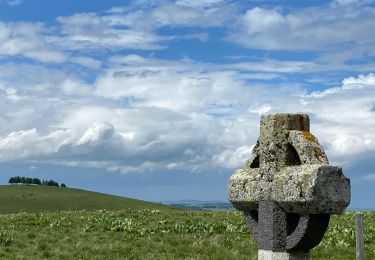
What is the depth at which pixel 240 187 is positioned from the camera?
34.0 ft

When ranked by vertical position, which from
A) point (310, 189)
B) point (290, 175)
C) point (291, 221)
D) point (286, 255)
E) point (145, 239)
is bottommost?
point (145, 239)

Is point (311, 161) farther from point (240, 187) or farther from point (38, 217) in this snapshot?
point (38, 217)

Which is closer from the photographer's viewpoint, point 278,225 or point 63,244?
point 278,225

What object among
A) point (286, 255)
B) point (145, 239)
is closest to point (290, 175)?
point (286, 255)

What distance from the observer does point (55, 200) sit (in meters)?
91.7

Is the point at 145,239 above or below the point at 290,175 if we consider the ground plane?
below

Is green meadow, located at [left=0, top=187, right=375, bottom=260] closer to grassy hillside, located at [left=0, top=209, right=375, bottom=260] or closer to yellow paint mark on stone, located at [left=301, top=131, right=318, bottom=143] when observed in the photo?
grassy hillside, located at [left=0, top=209, right=375, bottom=260]

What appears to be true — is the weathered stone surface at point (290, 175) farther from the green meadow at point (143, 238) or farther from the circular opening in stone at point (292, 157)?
the green meadow at point (143, 238)

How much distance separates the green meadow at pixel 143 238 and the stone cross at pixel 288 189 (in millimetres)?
10149

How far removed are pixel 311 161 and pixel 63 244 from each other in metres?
15.6

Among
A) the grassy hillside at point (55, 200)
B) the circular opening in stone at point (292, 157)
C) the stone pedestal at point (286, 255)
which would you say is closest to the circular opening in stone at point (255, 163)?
the circular opening in stone at point (292, 157)

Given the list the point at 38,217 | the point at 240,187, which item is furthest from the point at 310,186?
the point at 38,217

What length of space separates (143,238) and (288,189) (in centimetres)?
1554

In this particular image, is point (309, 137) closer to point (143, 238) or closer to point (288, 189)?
point (288, 189)
